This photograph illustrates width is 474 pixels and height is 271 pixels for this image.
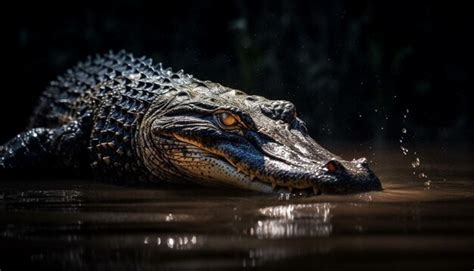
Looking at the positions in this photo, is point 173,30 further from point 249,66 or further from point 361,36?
point 361,36

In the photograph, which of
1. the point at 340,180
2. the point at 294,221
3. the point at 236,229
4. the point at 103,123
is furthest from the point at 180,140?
the point at 236,229

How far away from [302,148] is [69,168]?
7.51ft

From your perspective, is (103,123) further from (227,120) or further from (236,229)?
(236,229)

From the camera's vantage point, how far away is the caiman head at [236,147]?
4.78 meters

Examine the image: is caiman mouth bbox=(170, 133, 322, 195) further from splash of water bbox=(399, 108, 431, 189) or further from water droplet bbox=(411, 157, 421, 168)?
water droplet bbox=(411, 157, 421, 168)

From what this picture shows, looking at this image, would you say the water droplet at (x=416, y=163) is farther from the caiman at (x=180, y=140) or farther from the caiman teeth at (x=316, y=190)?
the caiman teeth at (x=316, y=190)

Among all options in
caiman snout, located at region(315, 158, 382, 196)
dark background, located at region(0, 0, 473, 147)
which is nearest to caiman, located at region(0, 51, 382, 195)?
caiman snout, located at region(315, 158, 382, 196)

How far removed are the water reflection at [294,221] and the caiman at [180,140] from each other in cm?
50

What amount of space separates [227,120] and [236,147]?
280 mm

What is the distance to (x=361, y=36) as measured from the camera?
11.3 m

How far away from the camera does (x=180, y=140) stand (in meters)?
5.64

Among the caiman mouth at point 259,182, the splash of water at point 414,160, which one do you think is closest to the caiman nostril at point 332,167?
the caiman mouth at point 259,182

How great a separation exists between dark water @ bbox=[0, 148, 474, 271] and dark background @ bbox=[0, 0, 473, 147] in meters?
5.30

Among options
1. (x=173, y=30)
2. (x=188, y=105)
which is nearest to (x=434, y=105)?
(x=173, y=30)
